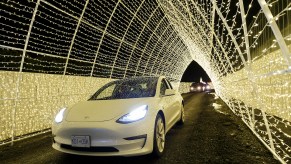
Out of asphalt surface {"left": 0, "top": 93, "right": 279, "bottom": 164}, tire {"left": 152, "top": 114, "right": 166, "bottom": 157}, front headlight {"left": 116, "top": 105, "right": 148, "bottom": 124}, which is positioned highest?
front headlight {"left": 116, "top": 105, "right": 148, "bottom": 124}

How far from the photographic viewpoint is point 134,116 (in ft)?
15.3

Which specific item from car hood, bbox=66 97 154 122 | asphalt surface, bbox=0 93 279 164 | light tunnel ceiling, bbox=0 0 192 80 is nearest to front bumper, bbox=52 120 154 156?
car hood, bbox=66 97 154 122

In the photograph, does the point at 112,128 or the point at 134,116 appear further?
the point at 134,116

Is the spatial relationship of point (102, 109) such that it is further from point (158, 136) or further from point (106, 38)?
point (106, 38)

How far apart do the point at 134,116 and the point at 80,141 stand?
0.92 m

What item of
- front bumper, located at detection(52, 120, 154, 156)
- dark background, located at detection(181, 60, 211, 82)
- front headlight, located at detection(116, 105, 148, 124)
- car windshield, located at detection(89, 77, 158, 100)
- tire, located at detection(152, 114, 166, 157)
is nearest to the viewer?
front bumper, located at detection(52, 120, 154, 156)

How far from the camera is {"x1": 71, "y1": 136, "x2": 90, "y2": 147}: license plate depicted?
4391 mm

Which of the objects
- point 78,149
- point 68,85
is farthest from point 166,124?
point 68,85

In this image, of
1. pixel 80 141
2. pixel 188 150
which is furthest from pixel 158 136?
pixel 80 141

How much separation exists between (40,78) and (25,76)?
638mm

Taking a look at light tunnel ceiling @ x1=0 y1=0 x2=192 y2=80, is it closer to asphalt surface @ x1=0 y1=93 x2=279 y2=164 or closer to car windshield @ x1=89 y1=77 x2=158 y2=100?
car windshield @ x1=89 y1=77 x2=158 y2=100

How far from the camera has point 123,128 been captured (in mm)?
4426

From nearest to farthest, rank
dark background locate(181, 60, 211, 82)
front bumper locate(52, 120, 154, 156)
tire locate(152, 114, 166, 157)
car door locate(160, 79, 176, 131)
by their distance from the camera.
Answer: front bumper locate(52, 120, 154, 156) → tire locate(152, 114, 166, 157) → car door locate(160, 79, 176, 131) → dark background locate(181, 60, 211, 82)

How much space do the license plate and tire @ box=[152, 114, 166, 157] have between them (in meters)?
1.12
